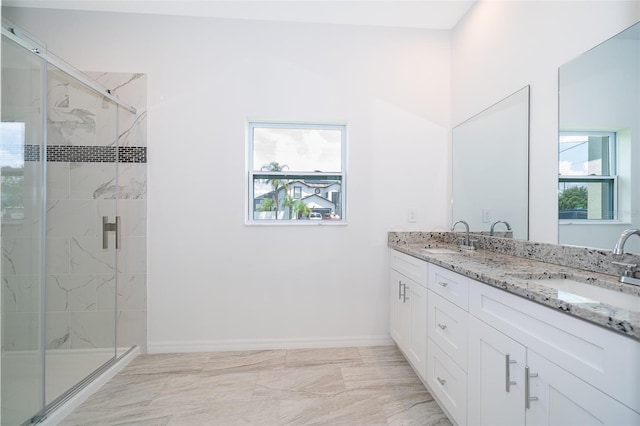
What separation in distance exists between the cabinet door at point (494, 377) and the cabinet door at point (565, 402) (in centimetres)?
4

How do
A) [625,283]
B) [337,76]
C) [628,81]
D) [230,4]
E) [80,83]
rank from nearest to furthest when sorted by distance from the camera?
[625,283] → [628,81] → [80,83] → [230,4] → [337,76]

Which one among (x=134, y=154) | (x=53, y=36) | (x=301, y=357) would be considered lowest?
(x=301, y=357)

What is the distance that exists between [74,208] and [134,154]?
0.58 metres

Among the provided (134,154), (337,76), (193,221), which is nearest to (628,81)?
(337,76)

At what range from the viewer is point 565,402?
863 millimetres

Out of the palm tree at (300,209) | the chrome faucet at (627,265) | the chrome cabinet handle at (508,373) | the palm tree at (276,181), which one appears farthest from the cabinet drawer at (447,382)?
the palm tree at (276,181)

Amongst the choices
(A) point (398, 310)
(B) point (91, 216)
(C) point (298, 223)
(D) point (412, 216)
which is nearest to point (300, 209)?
(C) point (298, 223)

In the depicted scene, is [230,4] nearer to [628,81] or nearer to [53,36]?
[53,36]

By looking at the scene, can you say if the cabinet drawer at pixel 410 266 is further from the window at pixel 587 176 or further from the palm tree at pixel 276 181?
the palm tree at pixel 276 181

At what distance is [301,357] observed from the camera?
2.30 metres

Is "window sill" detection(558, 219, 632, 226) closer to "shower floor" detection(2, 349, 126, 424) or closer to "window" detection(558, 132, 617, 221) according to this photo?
"window" detection(558, 132, 617, 221)

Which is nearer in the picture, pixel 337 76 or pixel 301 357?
pixel 301 357

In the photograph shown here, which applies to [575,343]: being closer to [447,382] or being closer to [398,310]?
[447,382]

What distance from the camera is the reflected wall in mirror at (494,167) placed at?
5.87ft
